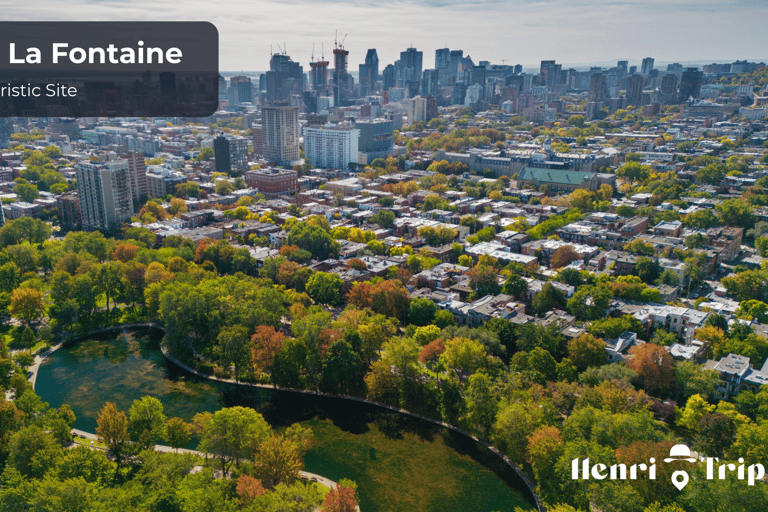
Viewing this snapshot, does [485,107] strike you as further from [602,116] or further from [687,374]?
[687,374]

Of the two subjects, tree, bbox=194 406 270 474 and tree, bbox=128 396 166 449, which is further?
tree, bbox=128 396 166 449

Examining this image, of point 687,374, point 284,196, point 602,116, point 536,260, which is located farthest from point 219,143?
point 602,116

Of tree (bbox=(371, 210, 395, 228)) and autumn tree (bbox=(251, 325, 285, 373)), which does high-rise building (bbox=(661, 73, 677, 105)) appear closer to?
tree (bbox=(371, 210, 395, 228))

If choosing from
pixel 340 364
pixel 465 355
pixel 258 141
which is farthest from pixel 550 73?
pixel 340 364

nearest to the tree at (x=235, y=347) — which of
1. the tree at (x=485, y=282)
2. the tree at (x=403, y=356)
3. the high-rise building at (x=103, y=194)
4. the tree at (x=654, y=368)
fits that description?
the tree at (x=403, y=356)

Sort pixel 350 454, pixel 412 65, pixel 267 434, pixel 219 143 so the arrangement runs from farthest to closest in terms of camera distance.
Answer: pixel 412 65, pixel 219 143, pixel 350 454, pixel 267 434

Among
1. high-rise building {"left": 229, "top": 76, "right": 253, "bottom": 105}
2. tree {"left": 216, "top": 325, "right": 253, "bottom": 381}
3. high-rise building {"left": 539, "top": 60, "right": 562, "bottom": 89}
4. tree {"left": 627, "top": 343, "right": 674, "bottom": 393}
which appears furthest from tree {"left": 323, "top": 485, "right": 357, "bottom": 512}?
high-rise building {"left": 539, "top": 60, "right": 562, "bottom": 89}

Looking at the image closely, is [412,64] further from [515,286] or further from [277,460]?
[277,460]
